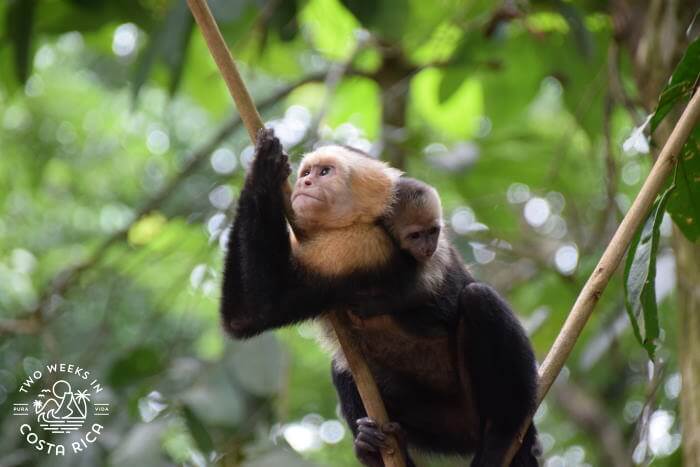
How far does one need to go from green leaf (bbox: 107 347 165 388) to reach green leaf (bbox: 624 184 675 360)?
3060mm

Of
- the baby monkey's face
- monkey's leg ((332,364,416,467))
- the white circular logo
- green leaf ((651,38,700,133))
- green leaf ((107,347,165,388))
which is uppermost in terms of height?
green leaf ((651,38,700,133))

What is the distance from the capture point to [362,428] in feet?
11.3

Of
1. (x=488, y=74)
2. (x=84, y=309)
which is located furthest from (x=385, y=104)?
(x=84, y=309)

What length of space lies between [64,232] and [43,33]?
3.57m

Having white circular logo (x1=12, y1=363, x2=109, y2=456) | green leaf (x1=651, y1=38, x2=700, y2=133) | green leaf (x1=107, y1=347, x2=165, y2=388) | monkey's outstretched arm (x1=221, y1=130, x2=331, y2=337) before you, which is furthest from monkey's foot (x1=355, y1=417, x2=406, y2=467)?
green leaf (x1=107, y1=347, x2=165, y2=388)

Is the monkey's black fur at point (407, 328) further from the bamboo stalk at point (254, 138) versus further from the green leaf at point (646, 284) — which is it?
the green leaf at point (646, 284)

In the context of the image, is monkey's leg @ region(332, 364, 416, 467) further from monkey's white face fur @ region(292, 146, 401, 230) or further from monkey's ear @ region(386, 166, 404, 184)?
monkey's ear @ region(386, 166, 404, 184)

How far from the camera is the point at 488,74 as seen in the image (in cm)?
579

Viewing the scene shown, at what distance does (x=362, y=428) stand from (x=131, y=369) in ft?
6.84

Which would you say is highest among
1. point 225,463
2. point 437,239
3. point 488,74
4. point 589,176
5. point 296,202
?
point 296,202

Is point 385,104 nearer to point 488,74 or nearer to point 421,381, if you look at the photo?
point 488,74

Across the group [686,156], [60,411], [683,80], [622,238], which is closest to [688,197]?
[686,156]

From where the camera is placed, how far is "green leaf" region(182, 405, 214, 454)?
14.3 feet

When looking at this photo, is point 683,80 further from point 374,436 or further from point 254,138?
point 374,436
